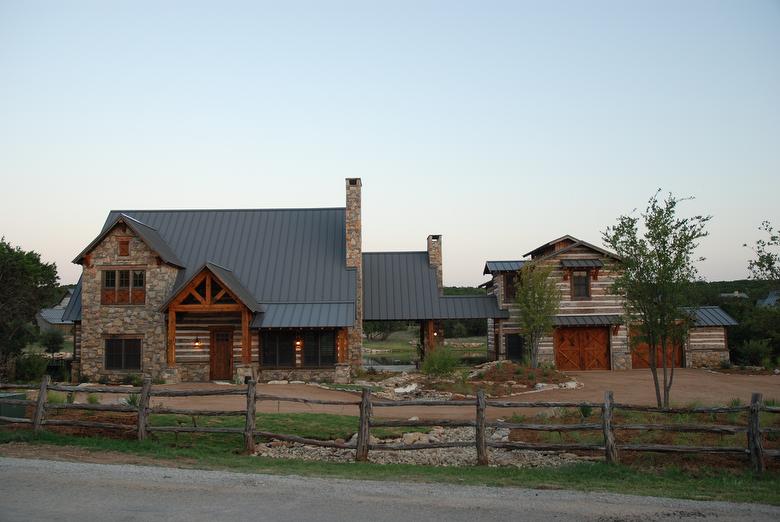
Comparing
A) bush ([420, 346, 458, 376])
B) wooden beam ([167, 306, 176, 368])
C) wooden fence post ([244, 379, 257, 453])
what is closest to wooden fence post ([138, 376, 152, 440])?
wooden fence post ([244, 379, 257, 453])

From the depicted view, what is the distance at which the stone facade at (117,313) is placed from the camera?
2931 cm

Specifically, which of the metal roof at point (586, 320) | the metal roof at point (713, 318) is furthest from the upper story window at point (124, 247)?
the metal roof at point (713, 318)

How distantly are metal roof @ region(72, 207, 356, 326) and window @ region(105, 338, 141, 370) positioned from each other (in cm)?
338

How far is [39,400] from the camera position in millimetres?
15211

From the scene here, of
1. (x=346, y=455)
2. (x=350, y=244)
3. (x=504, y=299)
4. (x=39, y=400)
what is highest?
(x=350, y=244)

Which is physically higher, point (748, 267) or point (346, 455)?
point (748, 267)

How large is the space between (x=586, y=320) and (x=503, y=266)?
5.19 m

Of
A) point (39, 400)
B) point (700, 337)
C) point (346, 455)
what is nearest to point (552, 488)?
point (346, 455)

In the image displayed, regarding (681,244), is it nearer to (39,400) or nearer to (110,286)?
(39,400)

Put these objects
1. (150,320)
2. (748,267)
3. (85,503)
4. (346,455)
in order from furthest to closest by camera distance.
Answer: (150,320)
(748,267)
(346,455)
(85,503)

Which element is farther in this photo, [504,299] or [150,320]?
[504,299]

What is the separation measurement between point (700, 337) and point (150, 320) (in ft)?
93.5

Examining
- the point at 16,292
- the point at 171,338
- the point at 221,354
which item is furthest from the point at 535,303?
the point at 16,292

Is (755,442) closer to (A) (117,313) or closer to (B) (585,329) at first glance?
(B) (585,329)
